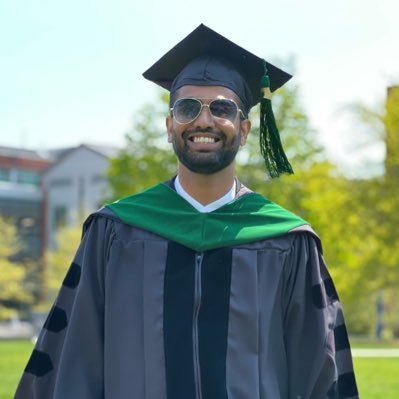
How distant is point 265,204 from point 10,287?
35707 mm

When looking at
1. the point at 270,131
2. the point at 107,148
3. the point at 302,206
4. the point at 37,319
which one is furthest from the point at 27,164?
the point at 270,131

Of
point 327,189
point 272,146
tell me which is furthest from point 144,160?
point 272,146

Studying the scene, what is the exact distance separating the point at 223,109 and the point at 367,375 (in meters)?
12.3

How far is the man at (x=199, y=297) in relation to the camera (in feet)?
10.8

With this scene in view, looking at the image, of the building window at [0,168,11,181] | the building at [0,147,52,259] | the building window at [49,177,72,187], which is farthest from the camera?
the building window at [0,168,11,181]

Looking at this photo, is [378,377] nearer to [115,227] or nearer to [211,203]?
[211,203]

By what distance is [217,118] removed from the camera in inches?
136

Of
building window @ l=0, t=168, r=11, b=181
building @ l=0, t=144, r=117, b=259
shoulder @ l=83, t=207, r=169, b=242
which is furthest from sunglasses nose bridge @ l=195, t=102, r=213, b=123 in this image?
building window @ l=0, t=168, r=11, b=181

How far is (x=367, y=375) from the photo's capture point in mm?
15031

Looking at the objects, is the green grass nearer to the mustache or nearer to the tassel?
the tassel

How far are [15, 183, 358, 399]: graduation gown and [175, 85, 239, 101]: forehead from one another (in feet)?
1.36

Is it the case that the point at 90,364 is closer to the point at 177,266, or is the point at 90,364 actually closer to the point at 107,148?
the point at 177,266

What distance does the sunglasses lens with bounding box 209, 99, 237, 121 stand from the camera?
3.47 m

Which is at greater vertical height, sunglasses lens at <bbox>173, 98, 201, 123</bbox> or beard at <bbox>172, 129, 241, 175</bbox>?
sunglasses lens at <bbox>173, 98, 201, 123</bbox>
